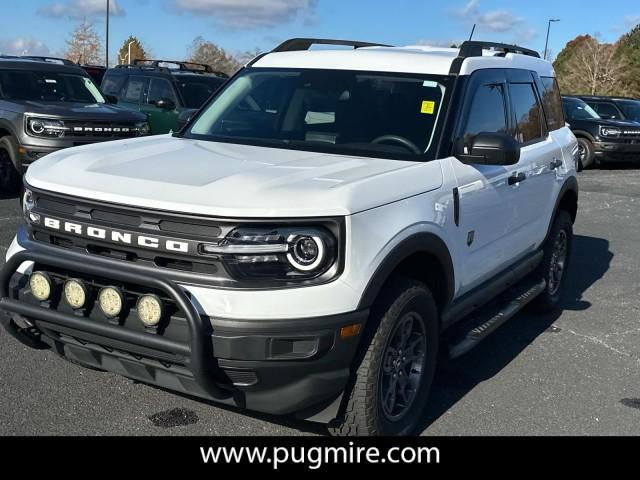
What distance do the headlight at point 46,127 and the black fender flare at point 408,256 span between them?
6633 millimetres

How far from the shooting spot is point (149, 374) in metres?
3.11

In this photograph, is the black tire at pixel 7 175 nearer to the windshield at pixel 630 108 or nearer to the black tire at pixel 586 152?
the black tire at pixel 586 152

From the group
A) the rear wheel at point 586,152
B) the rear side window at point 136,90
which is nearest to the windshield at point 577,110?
the rear wheel at point 586,152

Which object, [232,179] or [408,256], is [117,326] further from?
[408,256]

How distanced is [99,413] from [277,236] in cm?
156

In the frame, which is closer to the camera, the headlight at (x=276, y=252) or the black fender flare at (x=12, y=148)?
the headlight at (x=276, y=252)

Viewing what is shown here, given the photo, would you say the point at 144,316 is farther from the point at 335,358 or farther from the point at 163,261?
the point at 335,358

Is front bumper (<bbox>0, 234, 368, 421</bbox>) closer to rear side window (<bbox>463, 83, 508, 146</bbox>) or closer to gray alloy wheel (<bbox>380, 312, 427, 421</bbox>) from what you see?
gray alloy wheel (<bbox>380, 312, 427, 421</bbox>)

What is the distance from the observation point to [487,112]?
4488 millimetres

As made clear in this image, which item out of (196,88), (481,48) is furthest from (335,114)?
(196,88)

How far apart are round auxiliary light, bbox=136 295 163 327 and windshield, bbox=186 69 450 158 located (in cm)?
148

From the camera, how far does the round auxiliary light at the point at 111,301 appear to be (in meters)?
2.99

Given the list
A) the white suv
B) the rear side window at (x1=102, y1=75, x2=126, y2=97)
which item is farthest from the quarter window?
the white suv
